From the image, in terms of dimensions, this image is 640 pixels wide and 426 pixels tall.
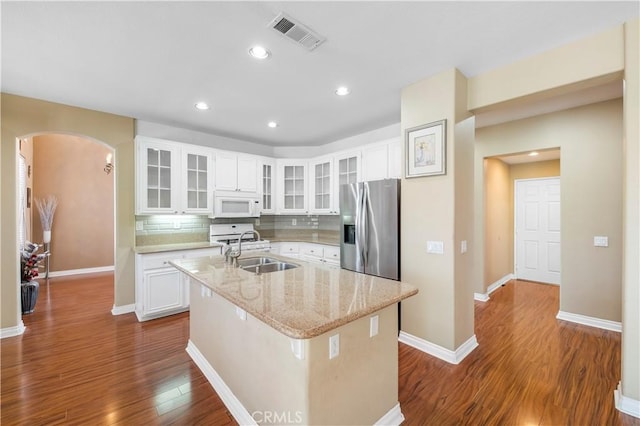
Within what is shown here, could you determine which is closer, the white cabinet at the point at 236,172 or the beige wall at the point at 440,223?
the beige wall at the point at 440,223

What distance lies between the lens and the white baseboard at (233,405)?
70.6 inches

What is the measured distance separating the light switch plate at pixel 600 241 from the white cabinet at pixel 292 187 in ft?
13.4

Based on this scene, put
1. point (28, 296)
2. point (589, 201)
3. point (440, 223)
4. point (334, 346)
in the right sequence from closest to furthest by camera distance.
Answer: point (334, 346) < point (440, 223) < point (589, 201) < point (28, 296)

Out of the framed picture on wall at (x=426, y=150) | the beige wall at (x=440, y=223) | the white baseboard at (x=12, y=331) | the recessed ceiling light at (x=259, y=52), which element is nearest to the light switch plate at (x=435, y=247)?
the beige wall at (x=440, y=223)

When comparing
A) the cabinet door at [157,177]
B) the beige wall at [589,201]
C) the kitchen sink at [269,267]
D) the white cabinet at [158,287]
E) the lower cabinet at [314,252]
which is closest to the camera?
the kitchen sink at [269,267]

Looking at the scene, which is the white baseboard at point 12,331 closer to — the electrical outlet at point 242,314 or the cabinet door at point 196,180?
the cabinet door at point 196,180

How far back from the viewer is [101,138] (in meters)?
3.58

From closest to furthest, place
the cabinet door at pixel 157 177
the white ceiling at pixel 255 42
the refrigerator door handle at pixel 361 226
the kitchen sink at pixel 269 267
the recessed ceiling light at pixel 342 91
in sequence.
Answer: the white ceiling at pixel 255 42
the kitchen sink at pixel 269 267
the recessed ceiling light at pixel 342 91
the refrigerator door handle at pixel 361 226
the cabinet door at pixel 157 177

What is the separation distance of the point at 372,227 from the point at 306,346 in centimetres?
208

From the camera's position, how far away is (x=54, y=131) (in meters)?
3.34

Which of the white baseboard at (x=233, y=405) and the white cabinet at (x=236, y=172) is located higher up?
the white cabinet at (x=236, y=172)

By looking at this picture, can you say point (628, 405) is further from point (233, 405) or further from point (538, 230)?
point (538, 230)

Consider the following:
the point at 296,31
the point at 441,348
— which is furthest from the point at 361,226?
the point at 296,31

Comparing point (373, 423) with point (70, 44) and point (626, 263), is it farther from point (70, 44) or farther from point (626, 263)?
point (70, 44)
